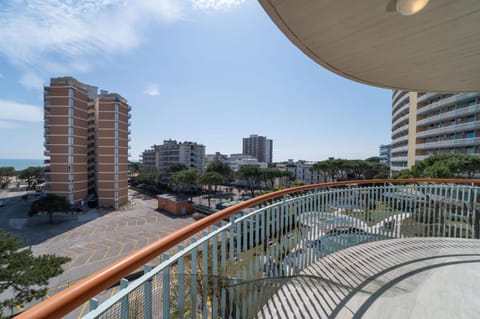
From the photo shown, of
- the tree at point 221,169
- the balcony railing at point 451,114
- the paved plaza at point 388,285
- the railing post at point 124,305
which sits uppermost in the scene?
the balcony railing at point 451,114

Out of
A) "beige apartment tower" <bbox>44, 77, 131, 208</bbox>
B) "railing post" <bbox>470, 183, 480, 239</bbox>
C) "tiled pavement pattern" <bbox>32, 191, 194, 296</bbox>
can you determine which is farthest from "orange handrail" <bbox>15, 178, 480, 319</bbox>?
"beige apartment tower" <bbox>44, 77, 131, 208</bbox>

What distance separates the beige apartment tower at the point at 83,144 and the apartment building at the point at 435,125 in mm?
39485

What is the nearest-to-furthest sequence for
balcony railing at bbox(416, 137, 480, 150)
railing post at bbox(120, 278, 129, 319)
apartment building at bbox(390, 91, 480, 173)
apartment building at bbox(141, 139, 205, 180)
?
railing post at bbox(120, 278, 129, 319) → balcony railing at bbox(416, 137, 480, 150) → apartment building at bbox(390, 91, 480, 173) → apartment building at bbox(141, 139, 205, 180)

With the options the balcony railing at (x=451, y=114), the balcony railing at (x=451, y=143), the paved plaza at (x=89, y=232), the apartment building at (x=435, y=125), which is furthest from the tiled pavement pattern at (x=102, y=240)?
the balcony railing at (x=451, y=114)

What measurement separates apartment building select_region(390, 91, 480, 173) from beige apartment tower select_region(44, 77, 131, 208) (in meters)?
39.5

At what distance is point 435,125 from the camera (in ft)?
88.8

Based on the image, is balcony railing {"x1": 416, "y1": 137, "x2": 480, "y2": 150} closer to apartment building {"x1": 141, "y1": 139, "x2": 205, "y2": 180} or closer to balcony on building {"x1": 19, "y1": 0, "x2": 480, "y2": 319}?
balcony on building {"x1": 19, "y1": 0, "x2": 480, "y2": 319}

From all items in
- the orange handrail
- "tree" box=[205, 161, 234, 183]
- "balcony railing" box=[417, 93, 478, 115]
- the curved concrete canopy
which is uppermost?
"balcony railing" box=[417, 93, 478, 115]

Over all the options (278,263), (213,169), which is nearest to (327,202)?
(278,263)

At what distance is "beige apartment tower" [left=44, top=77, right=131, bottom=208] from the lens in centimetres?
2500

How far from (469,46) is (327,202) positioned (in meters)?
2.42

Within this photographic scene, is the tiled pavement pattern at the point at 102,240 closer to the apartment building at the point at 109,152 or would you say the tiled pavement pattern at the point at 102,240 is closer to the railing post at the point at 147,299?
the apartment building at the point at 109,152

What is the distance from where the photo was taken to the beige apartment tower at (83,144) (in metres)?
25.0

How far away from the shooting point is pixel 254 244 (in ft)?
6.71
